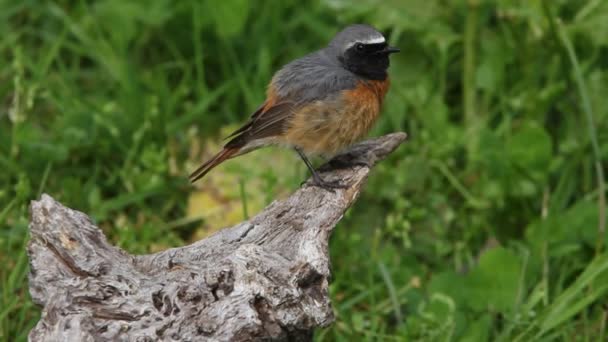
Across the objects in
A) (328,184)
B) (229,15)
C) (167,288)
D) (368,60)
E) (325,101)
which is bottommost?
(167,288)

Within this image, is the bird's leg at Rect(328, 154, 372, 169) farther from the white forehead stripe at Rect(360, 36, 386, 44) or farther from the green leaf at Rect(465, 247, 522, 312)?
the green leaf at Rect(465, 247, 522, 312)

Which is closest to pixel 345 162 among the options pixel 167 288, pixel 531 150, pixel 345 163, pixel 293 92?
pixel 345 163

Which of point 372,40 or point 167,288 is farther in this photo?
point 372,40

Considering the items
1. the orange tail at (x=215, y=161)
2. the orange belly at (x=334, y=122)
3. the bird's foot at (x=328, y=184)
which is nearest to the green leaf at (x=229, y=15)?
the orange belly at (x=334, y=122)

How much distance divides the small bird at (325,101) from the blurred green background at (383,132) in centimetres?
40

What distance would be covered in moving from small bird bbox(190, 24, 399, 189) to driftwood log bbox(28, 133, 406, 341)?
4.79ft

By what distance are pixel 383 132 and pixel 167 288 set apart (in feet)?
11.3

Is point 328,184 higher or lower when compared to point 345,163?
lower

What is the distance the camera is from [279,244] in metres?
3.85

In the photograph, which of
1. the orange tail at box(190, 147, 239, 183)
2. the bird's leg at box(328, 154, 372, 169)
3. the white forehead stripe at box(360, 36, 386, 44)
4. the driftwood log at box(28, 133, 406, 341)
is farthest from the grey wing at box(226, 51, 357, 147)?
the driftwood log at box(28, 133, 406, 341)

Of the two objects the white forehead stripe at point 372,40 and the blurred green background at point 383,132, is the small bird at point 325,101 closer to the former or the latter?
the white forehead stripe at point 372,40

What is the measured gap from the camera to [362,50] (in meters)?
5.27

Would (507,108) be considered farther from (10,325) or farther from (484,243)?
(10,325)

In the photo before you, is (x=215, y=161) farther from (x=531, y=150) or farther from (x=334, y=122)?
(x=531, y=150)
